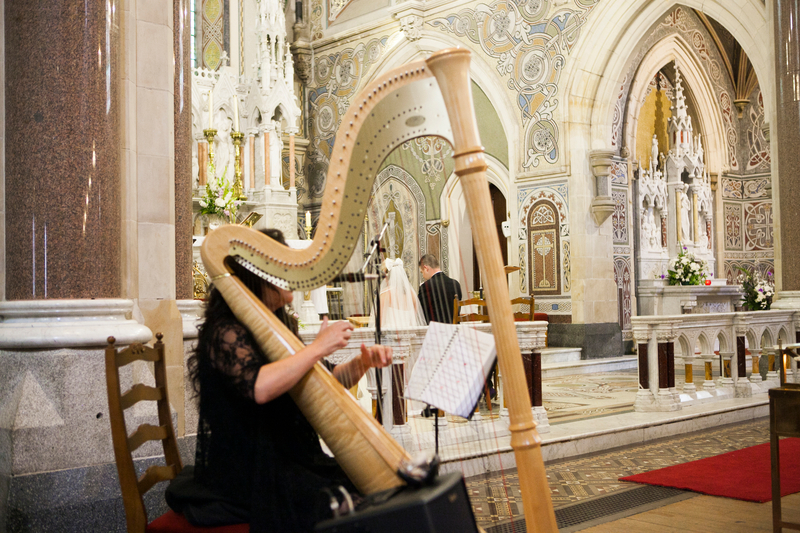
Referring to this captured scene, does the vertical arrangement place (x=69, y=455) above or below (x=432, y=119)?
below

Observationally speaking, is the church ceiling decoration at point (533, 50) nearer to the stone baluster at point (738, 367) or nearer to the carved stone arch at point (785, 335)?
the carved stone arch at point (785, 335)

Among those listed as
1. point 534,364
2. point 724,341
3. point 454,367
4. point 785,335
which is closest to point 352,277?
point 454,367

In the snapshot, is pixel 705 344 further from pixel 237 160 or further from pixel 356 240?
pixel 237 160

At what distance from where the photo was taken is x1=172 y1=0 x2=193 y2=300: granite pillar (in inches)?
173

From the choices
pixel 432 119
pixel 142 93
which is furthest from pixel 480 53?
pixel 432 119

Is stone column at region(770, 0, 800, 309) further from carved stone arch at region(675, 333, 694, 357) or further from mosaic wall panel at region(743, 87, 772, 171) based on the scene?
mosaic wall panel at region(743, 87, 772, 171)

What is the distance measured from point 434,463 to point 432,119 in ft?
2.82

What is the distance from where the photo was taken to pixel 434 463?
5.48 ft

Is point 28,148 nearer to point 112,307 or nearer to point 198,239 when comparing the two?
point 112,307

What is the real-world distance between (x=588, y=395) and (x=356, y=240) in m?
6.27

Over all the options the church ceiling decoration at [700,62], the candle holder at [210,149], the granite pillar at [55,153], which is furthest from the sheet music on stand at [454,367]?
the church ceiling decoration at [700,62]

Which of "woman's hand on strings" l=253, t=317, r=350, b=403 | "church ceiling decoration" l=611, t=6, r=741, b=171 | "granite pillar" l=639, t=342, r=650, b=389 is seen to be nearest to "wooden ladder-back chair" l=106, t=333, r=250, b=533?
→ "woman's hand on strings" l=253, t=317, r=350, b=403

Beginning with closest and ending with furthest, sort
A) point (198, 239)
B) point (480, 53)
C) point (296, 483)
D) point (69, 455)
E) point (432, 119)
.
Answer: point (432, 119) < point (296, 483) < point (69, 455) < point (198, 239) < point (480, 53)

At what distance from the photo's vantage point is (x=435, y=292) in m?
4.29
